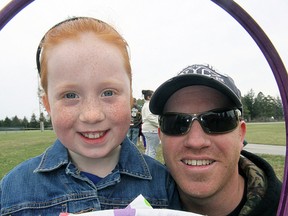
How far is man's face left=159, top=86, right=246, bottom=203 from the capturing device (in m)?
1.71

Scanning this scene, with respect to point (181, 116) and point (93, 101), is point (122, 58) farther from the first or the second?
point (181, 116)

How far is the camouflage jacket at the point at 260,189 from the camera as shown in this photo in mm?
1700

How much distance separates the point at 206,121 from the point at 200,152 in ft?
0.50

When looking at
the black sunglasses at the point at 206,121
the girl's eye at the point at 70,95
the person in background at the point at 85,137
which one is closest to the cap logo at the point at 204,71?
the black sunglasses at the point at 206,121

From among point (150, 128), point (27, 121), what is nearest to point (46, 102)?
point (150, 128)

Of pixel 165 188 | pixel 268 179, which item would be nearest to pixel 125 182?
pixel 165 188

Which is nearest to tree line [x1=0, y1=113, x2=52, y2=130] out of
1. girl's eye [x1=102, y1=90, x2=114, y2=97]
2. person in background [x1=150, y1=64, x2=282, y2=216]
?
girl's eye [x1=102, y1=90, x2=114, y2=97]

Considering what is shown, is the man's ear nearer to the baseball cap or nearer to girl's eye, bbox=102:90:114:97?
girl's eye, bbox=102:90:114:97

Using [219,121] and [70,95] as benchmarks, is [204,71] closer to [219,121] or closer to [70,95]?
[219,121]

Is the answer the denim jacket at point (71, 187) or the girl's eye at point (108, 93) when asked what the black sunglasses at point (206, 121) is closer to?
the denim jacket at point (71, 187)

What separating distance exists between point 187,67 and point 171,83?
15 centimetres

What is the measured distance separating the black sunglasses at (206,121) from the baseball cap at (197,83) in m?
0.08

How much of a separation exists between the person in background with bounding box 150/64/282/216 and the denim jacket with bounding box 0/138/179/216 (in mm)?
124

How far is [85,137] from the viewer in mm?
1509
